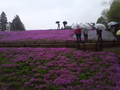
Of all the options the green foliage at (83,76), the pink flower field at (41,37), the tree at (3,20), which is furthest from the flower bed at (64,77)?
the tree at (3,20)

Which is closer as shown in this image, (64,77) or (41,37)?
(64,77)

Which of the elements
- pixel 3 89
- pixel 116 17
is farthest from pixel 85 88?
pixel 116 17

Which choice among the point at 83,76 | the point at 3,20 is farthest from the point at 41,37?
the point at 3,20

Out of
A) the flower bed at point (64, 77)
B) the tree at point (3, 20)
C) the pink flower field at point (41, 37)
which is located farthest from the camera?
the tree at point (3, 20)

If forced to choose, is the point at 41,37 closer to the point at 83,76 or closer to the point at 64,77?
the point at 64,77

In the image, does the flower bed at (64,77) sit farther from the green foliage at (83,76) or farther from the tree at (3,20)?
the tree at (3,20)

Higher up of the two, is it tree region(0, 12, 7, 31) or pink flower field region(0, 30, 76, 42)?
tree region(0, 12, 7, 31)

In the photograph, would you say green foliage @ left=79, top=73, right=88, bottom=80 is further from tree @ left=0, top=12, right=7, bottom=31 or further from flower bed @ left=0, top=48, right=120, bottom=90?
tree @ left=0, top=12, right=7, bottom=31

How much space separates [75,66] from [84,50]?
352 centimetres

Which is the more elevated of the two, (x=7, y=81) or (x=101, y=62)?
(x=101, y=62)

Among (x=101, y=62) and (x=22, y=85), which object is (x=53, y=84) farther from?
(x=101, y=62)

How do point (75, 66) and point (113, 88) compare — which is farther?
point (75, 66)

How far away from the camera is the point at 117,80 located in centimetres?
519

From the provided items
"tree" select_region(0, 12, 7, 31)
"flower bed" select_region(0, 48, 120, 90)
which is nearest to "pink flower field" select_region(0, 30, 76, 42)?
"flower bed" select_region(0, 48, 120, 90)
